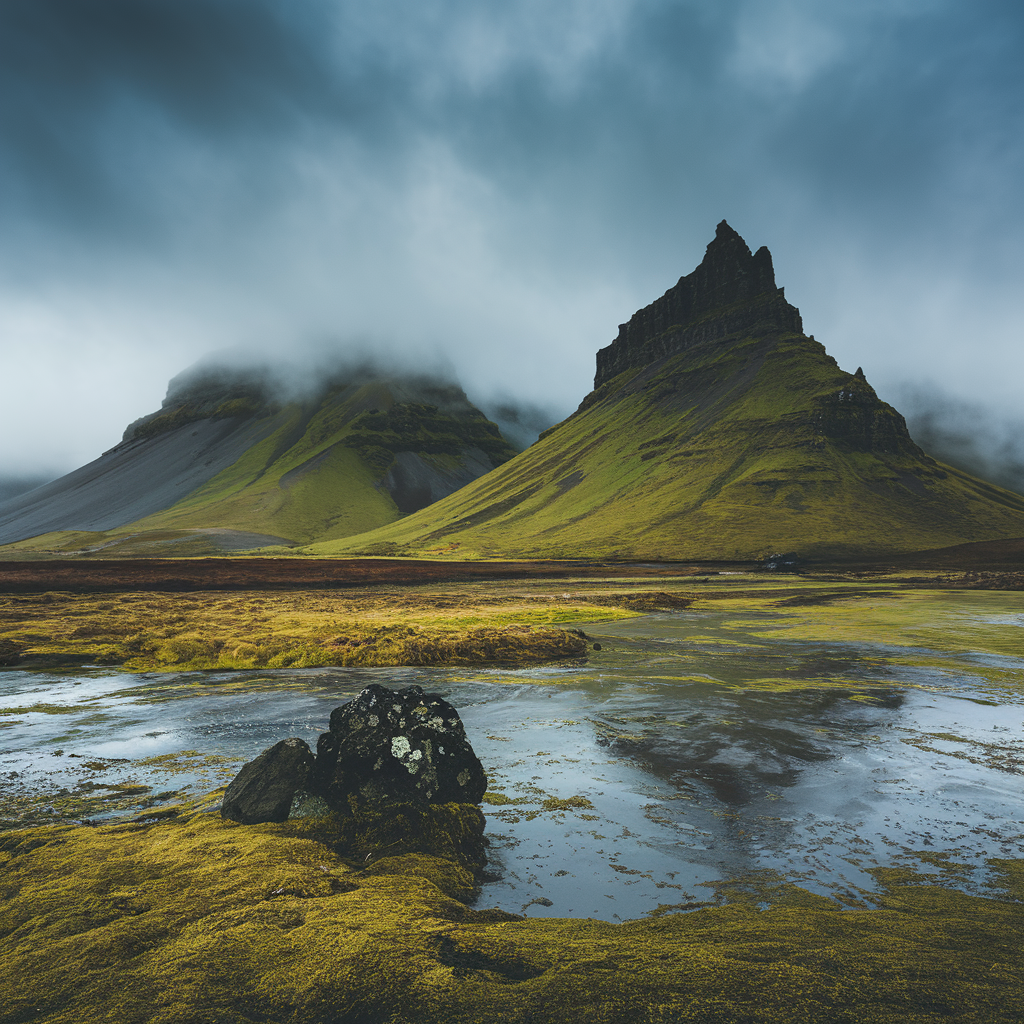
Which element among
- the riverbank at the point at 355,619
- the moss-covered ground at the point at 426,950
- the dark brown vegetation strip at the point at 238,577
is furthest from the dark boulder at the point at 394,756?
the dark brown vegetation strip at the point at 238,577

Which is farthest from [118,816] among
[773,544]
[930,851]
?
[773,544]

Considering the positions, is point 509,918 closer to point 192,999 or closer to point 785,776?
point 192,999

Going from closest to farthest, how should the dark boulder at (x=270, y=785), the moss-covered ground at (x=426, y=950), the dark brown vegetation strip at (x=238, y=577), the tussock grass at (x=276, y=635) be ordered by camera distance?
the moss-covered ground at (x=426, y=950), the dark boulder at (x=270, y=785), the tussock grass at (x=276, y=635), the dark brown vegetation strip at (x=238, y=577)

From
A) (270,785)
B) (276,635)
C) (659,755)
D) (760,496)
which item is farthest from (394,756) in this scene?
(760,496)

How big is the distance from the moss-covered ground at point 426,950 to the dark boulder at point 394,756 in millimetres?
1178

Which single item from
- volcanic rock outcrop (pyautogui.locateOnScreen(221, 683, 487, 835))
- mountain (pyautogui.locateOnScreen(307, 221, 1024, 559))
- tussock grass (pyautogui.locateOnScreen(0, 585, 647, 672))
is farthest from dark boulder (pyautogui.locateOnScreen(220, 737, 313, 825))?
mountain (pyautogui.locateOnScreen(307, 221, 1024, 559))

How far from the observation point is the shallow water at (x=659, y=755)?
865 cm

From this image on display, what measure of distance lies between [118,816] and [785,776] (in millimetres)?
11894

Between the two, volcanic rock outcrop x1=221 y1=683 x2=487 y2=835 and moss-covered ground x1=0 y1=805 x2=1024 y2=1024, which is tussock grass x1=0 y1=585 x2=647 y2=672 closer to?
volcanic rock outcrop x1=221 y1=683 x2=487 y2=835

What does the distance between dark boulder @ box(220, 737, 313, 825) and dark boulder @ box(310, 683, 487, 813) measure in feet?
0.95

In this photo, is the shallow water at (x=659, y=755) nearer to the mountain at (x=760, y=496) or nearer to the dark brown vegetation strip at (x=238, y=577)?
the dark brown vegetation strip at (x=238, y=577)

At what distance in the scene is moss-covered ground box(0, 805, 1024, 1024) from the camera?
5234 millimetres

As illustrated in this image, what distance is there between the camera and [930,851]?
29.3ft

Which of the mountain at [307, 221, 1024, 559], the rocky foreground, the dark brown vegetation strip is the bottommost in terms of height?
the dark brown vegetation strip
